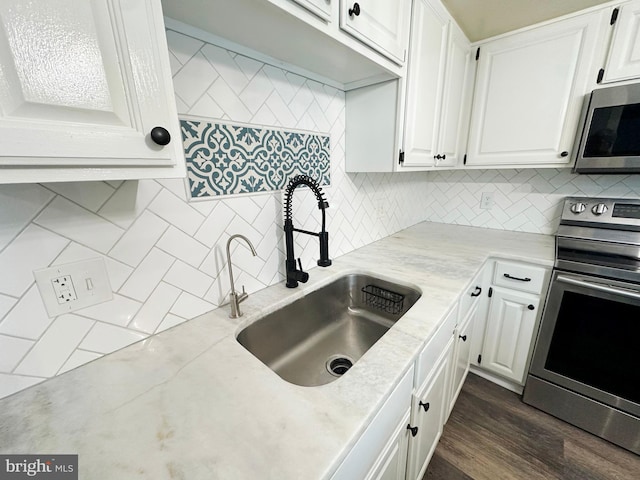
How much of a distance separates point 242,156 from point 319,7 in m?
0.50

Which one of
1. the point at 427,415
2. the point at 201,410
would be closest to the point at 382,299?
the point at 427,415

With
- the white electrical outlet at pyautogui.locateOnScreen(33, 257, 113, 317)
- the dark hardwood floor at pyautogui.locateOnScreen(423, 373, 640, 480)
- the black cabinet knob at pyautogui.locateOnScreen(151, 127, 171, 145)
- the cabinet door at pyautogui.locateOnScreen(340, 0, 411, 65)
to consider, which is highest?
the cabinet door at pyautogui.locateOnScreen(340, 0, 411, 65)

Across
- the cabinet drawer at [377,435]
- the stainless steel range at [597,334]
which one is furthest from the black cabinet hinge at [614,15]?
the cabinet drawer at [377,435]

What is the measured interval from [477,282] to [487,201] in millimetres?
949

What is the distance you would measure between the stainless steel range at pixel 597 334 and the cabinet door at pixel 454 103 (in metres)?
0.86

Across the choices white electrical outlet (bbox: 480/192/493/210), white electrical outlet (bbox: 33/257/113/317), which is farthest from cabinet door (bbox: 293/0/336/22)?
white electrical outlet (bbox: 480/192/493/210)

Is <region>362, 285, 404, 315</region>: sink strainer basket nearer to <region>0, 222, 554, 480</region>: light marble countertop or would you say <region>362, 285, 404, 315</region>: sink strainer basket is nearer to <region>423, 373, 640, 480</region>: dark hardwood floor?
<region>0, 222, 554, 480</region>: light marble countertop

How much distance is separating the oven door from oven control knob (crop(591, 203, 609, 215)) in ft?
1.98

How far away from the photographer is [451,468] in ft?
4.05

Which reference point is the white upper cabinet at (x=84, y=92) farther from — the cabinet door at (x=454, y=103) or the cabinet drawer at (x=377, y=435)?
the cabinet door at (x=454, y=103)

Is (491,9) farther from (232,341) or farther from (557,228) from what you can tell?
(232,341)

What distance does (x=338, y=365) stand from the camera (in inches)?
41.2

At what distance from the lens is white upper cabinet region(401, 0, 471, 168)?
1198mm

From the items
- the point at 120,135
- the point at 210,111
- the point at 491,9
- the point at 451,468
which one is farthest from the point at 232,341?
the point at 491,9
